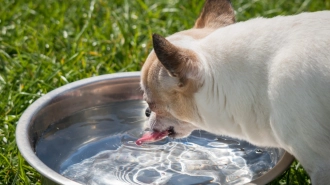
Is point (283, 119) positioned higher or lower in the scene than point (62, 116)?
higher

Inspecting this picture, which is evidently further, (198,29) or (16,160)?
(16,160)

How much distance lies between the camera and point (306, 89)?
3.28 m

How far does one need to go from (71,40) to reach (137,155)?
1.94 meters

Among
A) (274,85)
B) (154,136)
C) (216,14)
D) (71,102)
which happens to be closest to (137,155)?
(154,136)

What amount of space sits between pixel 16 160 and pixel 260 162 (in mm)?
1630

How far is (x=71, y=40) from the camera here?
600cm

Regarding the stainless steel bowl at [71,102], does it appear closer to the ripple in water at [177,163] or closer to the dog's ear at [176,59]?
the ripple in water at [177,163]

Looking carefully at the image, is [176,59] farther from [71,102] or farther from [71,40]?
[71,40]

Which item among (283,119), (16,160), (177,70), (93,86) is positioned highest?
(177,70)

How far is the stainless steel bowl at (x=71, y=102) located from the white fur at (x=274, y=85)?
30cm

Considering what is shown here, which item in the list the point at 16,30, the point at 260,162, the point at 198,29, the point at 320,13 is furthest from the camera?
the point at 16,30

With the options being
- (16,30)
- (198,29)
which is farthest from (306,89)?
(16,30)

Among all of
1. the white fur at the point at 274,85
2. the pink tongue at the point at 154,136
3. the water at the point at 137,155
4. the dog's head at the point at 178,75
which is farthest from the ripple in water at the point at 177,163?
the white fur at the point at 274,85

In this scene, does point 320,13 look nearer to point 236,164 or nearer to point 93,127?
point 236,164
